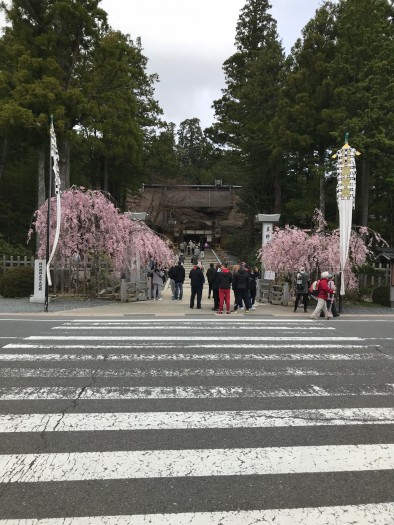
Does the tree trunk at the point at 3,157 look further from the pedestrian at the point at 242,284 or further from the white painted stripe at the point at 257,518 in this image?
the white painted stripe at the point at 257,518

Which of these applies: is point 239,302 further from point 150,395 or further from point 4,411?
point 4,411

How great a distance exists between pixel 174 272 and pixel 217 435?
14.0 metres

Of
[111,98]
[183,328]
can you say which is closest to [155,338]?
[183,328]

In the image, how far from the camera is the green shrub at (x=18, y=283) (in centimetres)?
1875

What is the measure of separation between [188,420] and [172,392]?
1.01 meters

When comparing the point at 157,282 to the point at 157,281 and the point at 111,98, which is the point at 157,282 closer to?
the point at 157,281

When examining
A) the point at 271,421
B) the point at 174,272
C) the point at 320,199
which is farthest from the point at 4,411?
the point at 320,199

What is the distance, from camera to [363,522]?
3.10 m

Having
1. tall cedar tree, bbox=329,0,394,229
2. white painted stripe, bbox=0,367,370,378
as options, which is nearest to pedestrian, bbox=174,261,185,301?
tall cedar tree, bbox=329,0,394,229

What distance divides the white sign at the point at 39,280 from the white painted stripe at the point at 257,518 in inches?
558

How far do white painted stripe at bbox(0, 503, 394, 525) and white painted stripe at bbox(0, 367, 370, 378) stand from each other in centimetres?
359

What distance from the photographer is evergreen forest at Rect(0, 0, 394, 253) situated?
71.6 ft

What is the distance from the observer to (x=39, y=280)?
16734mm

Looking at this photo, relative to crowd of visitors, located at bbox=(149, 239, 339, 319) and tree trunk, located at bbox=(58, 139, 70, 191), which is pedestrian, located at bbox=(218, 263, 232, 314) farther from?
tree trunk, located at bbox=(58, 139, 70, 191)
